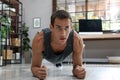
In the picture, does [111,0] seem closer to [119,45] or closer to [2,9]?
[119,45]

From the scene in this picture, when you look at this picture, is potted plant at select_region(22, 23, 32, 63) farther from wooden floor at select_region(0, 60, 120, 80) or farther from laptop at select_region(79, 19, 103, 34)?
wooden floor at select_region(0, 60, 120, 80)

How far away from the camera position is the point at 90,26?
5.16 m

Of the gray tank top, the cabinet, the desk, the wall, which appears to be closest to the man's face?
the gray tank top

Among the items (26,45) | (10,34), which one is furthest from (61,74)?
(26,45)

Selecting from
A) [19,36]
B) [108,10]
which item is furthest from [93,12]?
[19,36]

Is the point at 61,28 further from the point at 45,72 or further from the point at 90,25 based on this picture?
the point at 90,25

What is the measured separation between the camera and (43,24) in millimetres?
5938

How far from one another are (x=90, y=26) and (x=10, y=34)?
1.87 meters

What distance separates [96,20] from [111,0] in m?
0.72

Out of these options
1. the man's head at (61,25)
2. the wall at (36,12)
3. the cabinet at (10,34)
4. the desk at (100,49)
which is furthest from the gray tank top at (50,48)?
the wall at (36,12)

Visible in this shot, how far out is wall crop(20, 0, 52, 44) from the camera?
5.93 metres

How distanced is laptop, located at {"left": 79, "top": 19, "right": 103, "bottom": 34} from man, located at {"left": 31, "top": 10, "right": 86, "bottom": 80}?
11.6 feet

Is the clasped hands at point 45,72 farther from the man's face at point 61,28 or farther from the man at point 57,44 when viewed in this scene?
the man's face at point 61,28

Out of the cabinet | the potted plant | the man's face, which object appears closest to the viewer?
the man's face
